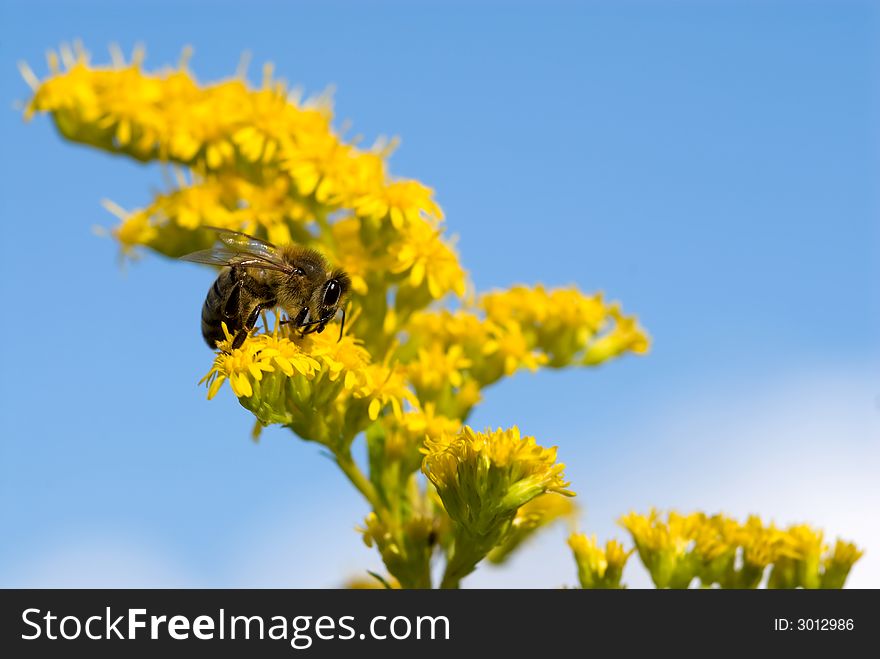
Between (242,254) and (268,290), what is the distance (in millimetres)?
262

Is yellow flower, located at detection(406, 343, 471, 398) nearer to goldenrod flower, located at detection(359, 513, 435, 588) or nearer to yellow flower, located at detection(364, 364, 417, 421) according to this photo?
yellow flower, located at detection(364, 364, 417, 421)

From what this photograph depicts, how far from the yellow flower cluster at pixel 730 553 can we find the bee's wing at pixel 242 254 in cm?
248

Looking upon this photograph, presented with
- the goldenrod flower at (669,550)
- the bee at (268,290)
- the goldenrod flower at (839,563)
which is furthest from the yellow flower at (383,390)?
the goldenrod flower at (839,563)

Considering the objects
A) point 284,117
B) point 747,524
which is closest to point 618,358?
point 747,524

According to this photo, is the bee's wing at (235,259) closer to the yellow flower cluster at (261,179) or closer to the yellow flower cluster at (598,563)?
the yellow flower cluster at (261,179)

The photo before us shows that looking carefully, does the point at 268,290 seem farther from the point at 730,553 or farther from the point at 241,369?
the point at 730,553

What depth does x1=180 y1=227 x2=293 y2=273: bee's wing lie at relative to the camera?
5367 mm

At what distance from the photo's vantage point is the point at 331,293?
5.29m

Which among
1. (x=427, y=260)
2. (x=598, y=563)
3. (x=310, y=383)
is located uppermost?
(x=427, y=260)

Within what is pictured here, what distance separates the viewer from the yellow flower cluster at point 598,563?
224 inches

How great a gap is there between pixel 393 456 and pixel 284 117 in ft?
7.09

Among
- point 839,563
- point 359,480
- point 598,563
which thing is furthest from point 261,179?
point 839,563
